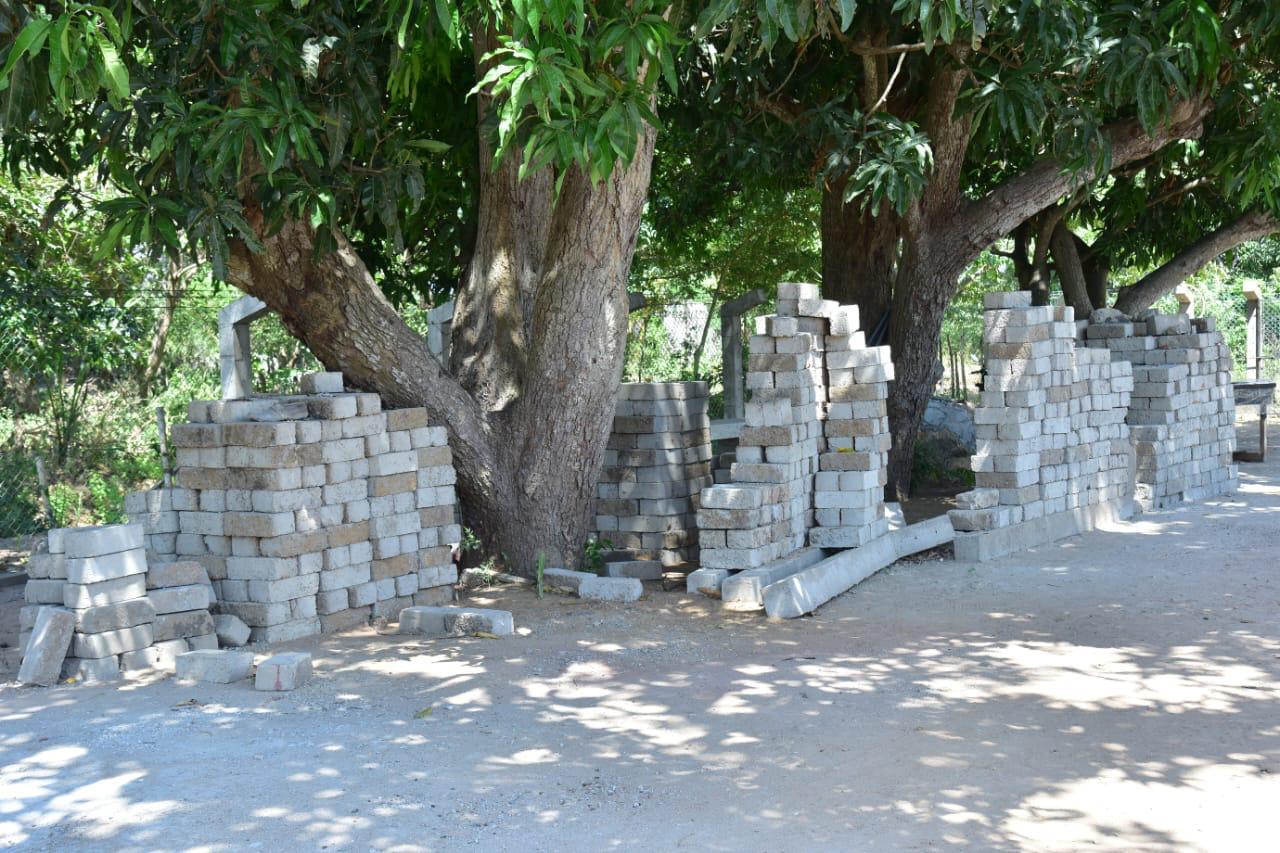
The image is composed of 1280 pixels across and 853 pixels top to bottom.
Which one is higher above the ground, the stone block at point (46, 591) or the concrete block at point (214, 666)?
the stone block at point (46, 591)

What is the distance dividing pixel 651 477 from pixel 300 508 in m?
3.46

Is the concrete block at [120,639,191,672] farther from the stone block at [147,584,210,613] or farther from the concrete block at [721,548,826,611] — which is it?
the concrete block at [721,548,826,611]

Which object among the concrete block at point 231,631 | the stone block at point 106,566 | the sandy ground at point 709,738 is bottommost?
the sandy ground at point 709,738

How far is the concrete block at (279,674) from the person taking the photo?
6.71 metres

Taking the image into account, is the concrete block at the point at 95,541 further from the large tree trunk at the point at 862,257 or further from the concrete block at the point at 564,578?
the large tree trunk at the point at 862,257

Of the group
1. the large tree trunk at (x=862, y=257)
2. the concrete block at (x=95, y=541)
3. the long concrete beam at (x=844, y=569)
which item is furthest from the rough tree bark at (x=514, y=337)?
the large tree trunk at (x=862, y=257)

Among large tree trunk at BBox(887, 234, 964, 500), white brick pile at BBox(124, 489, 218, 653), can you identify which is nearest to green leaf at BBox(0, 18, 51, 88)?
white brick pile at BBox(124, 489, 218, 653)

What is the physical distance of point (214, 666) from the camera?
692 centimetres

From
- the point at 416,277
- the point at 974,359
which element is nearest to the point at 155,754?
the point at 416,277

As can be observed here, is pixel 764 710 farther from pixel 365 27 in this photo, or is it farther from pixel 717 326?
pixel 717 326

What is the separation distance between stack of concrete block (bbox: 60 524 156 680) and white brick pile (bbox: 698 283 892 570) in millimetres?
3754

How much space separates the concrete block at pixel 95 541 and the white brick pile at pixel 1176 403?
9769mm

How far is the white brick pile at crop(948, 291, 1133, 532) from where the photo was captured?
10.9m

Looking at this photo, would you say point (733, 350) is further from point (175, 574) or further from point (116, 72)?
point (116, 72)
